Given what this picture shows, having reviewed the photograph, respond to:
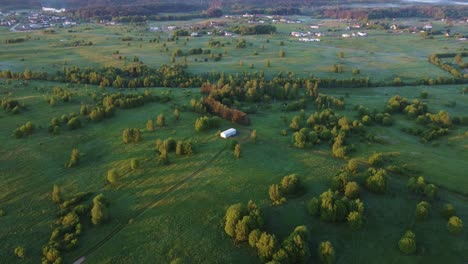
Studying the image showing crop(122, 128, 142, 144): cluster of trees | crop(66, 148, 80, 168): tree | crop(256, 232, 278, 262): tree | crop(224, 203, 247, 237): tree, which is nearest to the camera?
crop(256, 232, 278, 262): tree

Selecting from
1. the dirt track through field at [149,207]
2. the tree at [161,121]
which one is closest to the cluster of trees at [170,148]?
the dirt track through field at [149,207]

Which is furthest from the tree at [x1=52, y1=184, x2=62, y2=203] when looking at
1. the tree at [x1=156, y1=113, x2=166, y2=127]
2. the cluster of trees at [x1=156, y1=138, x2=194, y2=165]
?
the tree at [x1=156, y1=113, x2=166, y2=127]

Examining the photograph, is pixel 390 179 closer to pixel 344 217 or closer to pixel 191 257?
pixel 344 217

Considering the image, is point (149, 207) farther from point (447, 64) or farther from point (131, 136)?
point (447, 64)

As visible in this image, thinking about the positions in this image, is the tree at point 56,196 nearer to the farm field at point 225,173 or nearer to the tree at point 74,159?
the farm field at point 225,173

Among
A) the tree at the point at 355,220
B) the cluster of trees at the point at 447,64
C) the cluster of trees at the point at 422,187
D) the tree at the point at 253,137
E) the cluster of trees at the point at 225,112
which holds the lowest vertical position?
the tree at the point at 355,220

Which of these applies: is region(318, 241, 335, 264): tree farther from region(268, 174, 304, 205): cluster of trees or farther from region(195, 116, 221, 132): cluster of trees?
region(195, 116, 221, 132): cluster of trees
